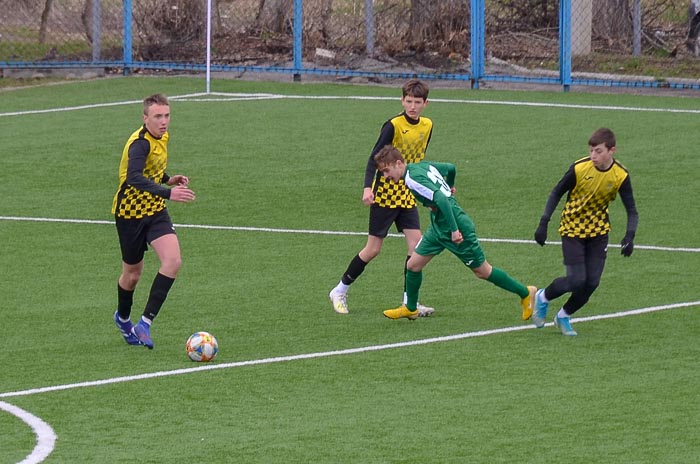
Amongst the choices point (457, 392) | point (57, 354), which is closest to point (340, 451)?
point (457, 392)

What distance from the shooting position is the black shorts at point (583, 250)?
10.2m

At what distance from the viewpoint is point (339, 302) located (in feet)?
37.1

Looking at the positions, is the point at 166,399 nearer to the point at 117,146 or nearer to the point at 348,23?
the point at 117,146

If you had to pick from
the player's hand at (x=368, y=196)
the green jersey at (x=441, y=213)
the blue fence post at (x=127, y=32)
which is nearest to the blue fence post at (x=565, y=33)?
the blue fence post at (x=127, y=32)

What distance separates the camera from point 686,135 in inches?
741

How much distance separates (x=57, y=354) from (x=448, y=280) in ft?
12.8

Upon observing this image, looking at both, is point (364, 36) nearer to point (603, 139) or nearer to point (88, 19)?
point (88, 19)

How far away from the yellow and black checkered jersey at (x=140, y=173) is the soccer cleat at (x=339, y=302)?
6.02 ft

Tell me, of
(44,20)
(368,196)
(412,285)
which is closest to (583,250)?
(412,285)

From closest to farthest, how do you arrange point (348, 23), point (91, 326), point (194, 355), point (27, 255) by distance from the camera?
point (194, 355)
point (91, 326)
point (27, 255)
point (348, 23)

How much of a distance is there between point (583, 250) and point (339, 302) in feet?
6.99

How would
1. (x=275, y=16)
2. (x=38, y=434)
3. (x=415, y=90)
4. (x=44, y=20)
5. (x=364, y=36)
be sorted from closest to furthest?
(x=38, y=434)
(x=415, y=90)
(x=364, y=36)
(x=275, y=16)
(x=44, y=20)

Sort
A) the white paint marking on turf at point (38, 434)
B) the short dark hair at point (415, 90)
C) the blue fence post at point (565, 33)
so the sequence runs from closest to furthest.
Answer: the white paint marking on turf at point (38, 434), the short dark hair at point (415, 90), the blue fence post at point (565, 33)

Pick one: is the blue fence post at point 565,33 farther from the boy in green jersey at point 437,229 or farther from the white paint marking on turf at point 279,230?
the boy in green jersey at point 437,229
